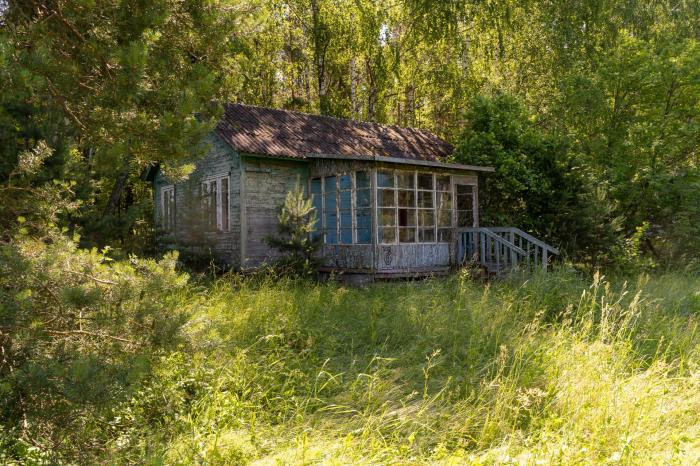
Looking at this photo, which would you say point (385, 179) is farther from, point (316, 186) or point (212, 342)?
point (212, 342)

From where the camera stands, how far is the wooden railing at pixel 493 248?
41.3 ft

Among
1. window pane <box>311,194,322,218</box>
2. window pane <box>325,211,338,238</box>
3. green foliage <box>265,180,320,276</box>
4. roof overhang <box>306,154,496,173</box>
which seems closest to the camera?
green foliage <box>265,180,320,276</box>

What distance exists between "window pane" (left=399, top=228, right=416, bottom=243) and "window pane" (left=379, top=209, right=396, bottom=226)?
385 mm

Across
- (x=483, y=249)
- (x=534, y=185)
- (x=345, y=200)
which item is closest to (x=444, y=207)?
(x=483, y=249)

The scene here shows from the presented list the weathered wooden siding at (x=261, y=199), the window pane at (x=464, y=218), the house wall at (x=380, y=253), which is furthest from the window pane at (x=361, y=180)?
the window pane at (x=464, y=218)

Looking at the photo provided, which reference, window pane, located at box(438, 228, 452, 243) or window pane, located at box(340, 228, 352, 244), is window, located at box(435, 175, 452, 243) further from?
window pane, located at box(340, 228, 352, 244)

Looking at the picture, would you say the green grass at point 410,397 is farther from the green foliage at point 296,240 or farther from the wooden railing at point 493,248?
the wooden railing at point 493,248

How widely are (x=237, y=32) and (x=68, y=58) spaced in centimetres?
172

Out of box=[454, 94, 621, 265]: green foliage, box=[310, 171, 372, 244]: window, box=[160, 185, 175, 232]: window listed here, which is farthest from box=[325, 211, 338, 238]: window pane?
box=[160, 185, 175, 232]: window

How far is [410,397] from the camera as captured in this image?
4.80 metres

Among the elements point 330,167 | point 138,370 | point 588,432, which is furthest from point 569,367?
point 330,167

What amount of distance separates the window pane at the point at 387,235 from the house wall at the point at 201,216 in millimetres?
3684

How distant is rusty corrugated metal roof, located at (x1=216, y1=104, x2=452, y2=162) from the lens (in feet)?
45.6

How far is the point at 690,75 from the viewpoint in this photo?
15930 mm
